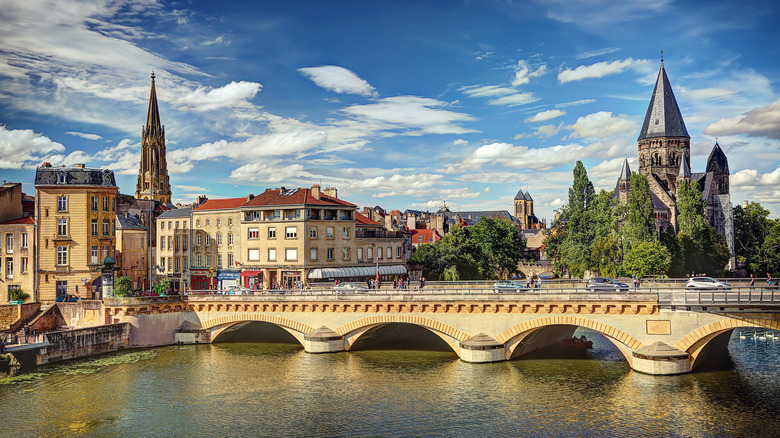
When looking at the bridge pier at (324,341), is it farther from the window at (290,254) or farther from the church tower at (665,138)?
the church tower at (665,138)

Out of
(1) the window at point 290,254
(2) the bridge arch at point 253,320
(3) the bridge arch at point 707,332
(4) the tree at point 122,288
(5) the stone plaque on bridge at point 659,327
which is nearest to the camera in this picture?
(3) the bridge arch at point 707,332

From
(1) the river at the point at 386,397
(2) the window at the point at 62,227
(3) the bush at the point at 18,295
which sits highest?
(2) the window at the point at 62,227

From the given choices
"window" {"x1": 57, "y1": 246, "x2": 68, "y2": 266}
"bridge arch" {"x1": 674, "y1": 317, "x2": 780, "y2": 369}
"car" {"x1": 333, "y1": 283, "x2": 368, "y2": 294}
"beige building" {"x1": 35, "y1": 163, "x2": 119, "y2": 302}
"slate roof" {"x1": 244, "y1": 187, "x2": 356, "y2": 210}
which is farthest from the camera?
"slate roof" {"x1": 244, "y1": 187, "x2": 356, "y2": 210}

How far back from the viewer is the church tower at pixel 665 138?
14900 centimetres

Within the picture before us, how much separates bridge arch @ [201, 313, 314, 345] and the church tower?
117 m

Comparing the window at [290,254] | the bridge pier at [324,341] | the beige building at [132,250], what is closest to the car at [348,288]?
the bridge pier at [324,341]

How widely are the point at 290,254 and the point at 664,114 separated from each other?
375ft

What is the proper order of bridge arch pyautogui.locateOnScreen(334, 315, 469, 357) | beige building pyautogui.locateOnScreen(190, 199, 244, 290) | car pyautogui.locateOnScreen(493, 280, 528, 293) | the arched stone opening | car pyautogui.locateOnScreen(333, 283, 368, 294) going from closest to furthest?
1. car pyautogui.locateOnScreen(493, 280, 528, 293)
2. bridge arch pyautogui.locateOnScreen(334, 315, 469, 357)
3. car pyautogui.locateOnScreen(333, 283, 368, 294)
4. the arched stone opening
5. beige building pyautogui.locateOnScreen(190, 199, 244, 290)

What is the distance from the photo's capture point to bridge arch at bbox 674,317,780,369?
3897 cm

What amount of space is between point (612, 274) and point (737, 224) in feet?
224

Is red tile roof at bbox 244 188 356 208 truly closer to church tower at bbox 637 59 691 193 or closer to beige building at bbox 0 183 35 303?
beige building at bbox 0 183 35 303

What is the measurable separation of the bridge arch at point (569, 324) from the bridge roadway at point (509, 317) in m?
0.07

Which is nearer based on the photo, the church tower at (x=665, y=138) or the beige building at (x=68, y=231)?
the beige building at (x=68, y=231)

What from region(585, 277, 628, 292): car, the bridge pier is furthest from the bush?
region(585, 277, 628, 292): car
